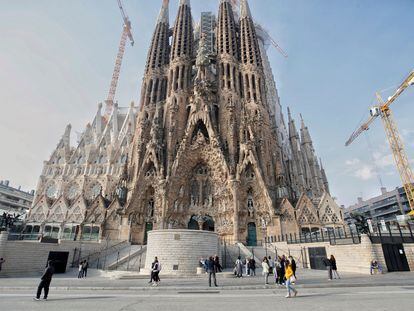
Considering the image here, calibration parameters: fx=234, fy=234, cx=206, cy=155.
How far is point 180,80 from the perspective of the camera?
4344 cm

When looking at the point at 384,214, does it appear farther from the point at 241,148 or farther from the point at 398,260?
the point at 398,260

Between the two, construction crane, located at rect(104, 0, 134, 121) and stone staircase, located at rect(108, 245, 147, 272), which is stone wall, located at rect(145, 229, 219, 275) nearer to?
stone staircase, located at rect(108, 245, 147, 272)

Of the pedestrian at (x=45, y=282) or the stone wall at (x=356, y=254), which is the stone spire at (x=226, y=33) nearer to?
the stone wall at (x=356, y=254)

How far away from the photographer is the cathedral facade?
31875 millimetres

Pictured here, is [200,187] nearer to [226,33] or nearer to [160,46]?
[160,46]

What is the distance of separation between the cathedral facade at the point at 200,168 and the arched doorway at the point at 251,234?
0.13 metres

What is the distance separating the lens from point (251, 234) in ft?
104

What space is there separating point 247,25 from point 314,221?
138ft

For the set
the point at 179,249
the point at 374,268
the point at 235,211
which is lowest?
the point at 374,268

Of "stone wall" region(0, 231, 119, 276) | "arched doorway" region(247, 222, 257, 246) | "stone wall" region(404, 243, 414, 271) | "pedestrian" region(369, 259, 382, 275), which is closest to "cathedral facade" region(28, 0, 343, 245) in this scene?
"arched doorway" region(247, 222, 257, 246)

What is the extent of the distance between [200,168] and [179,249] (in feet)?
68.2

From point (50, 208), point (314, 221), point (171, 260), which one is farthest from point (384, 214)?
point (50, 208)

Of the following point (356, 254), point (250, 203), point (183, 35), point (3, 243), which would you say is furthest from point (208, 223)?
point (183, 35)

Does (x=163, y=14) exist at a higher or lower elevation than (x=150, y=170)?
higher
